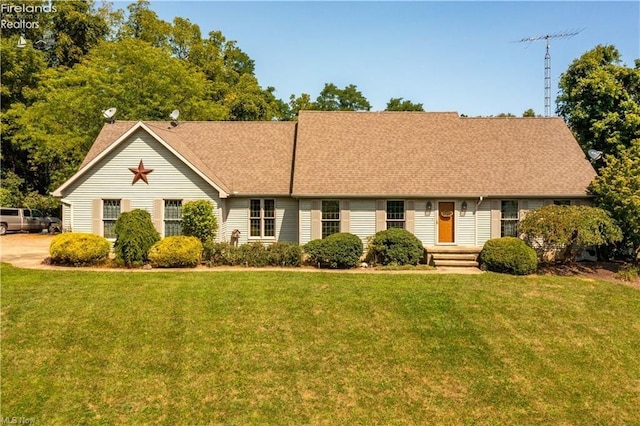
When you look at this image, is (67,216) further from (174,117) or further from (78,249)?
(174,117)

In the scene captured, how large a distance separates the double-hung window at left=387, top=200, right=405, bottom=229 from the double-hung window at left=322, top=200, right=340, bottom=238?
234 centimetres

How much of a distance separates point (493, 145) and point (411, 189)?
6062 mm

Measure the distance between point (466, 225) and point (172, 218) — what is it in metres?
13.3

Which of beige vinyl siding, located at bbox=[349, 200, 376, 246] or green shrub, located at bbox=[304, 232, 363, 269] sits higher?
beige vinyl siding, located at bbox=[349, 200, 376, 246]

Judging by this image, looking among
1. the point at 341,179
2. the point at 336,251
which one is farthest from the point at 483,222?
the point at 336,251

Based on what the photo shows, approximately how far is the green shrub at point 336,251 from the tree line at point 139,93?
36.0 ft

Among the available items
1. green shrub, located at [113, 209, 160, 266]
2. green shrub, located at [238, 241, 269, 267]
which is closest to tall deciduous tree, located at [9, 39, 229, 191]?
green shrub, located at [113, 209, 160, 266]

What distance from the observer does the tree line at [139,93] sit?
65.8 ft

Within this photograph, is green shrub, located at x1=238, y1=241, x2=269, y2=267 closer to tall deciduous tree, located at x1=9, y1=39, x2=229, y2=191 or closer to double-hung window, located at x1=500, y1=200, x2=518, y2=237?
double-hung window, located at x1=500, y1=200, x2=518, y2=237

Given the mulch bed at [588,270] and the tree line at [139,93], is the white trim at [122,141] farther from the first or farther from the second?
the mulch bed at [588,270]

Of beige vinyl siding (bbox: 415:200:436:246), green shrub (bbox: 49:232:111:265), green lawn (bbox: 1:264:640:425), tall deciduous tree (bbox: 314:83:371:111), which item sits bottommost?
green lawn (bbox: 1:264:640:425)

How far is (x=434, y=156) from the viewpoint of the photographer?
20547 mm

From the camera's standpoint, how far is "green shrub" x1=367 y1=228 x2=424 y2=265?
680 inches

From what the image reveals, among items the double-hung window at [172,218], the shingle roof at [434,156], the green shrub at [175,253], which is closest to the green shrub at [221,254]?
the green shrub at [175,253]
